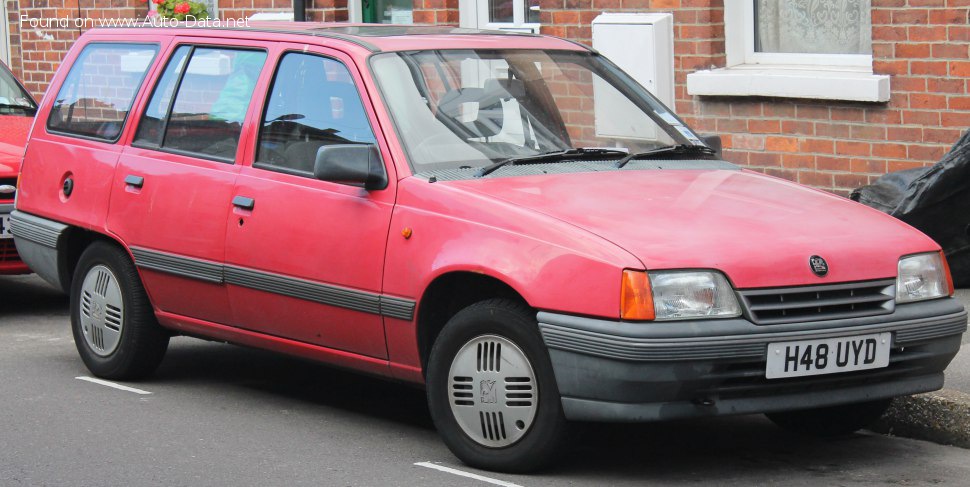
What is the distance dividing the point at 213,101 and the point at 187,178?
1.21ft

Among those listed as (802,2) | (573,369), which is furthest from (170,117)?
(802,2)

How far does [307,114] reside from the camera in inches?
275

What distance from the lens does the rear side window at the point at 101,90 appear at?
26.3 feet

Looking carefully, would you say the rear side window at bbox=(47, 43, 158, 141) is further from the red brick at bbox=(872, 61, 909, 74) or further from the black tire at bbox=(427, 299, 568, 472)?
the red brick at bbox=(872, 61, 909, 74)

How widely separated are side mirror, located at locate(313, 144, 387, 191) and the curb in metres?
2.28

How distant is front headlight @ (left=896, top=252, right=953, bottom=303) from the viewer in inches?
237

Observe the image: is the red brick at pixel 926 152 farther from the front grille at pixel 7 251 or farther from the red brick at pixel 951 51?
the front grille at pixel 7 251

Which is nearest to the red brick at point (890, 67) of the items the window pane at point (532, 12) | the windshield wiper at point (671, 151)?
the windshield wiper at point (671, 151)

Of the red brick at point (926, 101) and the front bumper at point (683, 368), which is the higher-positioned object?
the red brick at point (926, 101)

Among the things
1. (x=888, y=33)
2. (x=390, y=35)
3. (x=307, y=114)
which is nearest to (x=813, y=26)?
(x=888, y=33)

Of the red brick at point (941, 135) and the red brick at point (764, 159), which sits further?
the red brick at point (764, 159)

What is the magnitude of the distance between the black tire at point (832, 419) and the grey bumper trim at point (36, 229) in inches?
140

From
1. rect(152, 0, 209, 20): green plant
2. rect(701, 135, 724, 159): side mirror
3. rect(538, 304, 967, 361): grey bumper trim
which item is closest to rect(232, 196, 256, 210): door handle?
rect(538, 304, 967, 361): grey bumper trim

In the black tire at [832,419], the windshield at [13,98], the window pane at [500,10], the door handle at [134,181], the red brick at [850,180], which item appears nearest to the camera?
the black tire at [832,419]
